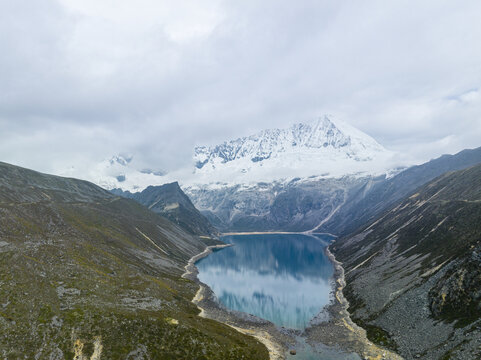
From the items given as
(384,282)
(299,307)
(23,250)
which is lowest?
(299,307)

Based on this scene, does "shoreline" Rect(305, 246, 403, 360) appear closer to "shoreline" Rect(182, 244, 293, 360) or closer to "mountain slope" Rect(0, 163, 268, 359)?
"shoreline" Rect(182, 244, 293, 360)

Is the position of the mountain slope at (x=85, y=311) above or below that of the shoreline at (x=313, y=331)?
above

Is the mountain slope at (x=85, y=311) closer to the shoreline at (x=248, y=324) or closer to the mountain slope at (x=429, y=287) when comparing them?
the shoreline at (x=248, y=324)

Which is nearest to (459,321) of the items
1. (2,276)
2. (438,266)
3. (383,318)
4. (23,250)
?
(383,318)

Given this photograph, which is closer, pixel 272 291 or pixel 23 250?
pixel 23 250

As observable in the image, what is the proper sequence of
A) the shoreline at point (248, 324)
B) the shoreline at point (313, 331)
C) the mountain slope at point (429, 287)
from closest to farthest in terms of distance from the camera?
the mountain slope at point (429, 287) → the shoreline at point (313, 331) → the shoreline at point (248, 324)

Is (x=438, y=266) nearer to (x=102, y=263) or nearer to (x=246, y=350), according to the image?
(x=246, y=350)

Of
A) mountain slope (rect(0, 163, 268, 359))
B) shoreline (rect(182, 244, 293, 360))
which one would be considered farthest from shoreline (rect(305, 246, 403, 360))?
mountain slope (rect(0, 163, 268, 359))

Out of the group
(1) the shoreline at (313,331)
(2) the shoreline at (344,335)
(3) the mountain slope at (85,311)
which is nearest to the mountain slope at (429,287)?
(2) the shoreline at (344,335)

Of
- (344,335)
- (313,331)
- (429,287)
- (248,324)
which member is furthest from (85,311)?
(429,287)
